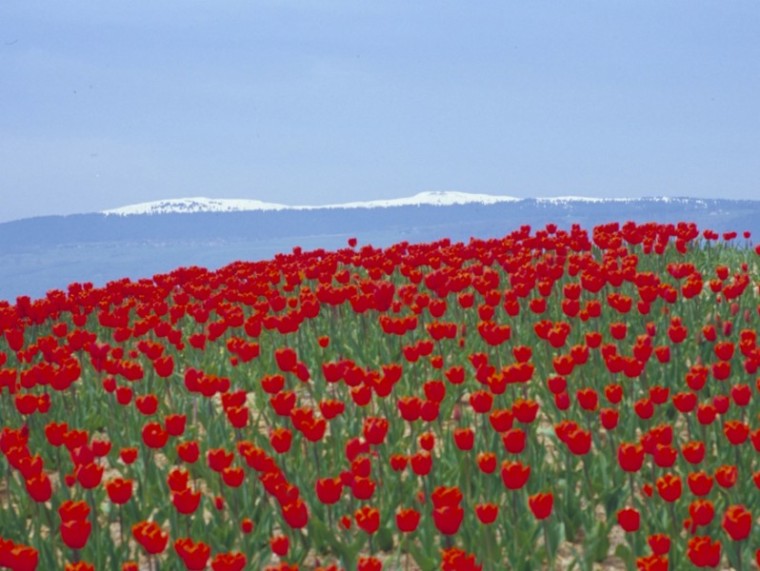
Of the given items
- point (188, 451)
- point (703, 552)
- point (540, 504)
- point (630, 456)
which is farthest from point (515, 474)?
point (188, 451)

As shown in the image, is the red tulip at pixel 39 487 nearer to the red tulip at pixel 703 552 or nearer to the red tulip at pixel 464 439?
the red tulip at pixel 464 439

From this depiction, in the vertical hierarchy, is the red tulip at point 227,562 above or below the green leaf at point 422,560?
above

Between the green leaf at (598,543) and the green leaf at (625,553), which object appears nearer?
the green leaf at (625,553)

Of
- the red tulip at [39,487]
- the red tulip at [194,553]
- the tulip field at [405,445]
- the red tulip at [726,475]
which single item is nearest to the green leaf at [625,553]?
the tulip field at [405,445]

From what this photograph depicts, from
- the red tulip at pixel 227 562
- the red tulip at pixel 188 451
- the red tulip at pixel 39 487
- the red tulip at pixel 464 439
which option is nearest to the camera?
the red tulip at pixel 227 562

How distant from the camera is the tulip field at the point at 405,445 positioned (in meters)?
5.01

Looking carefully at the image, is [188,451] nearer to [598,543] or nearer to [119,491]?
[119,491]

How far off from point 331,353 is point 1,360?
10.6ft

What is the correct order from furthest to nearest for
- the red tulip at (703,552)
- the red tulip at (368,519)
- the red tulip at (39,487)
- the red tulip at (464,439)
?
the red tulip at (464,439) < the red tulip at (39,487) < the red tulip at (368,519) < the red tulip at (703,552)

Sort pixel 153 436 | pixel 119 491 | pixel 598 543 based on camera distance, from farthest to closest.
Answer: pixel 153 436, pixel 598 543, pixel 119 491

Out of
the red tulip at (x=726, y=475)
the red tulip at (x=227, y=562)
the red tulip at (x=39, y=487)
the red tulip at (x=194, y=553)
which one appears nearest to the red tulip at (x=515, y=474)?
the red tulip at (x=726, y=475)

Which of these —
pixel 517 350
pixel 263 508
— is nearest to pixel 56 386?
pixel 263 508

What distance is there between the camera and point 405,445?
7035 mm

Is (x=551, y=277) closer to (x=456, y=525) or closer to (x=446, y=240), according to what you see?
(x=446, y=240)
